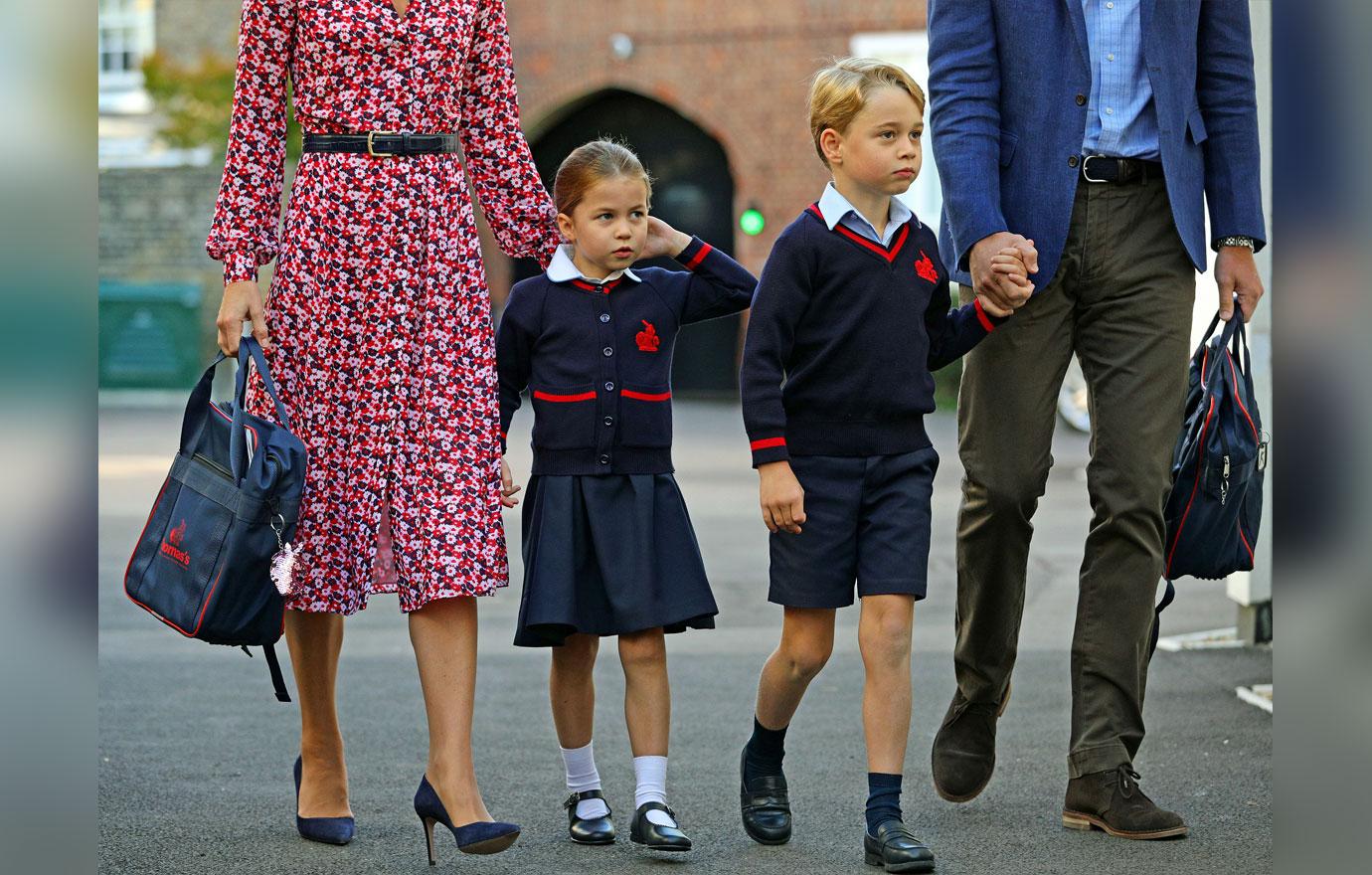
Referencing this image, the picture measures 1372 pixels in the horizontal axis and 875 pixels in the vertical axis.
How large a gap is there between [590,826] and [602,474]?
0.81 meters

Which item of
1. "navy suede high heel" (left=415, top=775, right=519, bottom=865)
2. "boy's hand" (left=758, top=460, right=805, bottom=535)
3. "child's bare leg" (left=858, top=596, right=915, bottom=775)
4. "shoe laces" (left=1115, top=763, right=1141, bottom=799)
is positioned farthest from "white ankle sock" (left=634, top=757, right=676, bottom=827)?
"shoe laces" (left=1115, top=763, right=1141, bottom=799)

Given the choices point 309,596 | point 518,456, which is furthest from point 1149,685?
point 518,456

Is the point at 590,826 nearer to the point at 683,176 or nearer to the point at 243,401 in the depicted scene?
the point at 243,401

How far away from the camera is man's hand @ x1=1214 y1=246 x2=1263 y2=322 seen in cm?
423

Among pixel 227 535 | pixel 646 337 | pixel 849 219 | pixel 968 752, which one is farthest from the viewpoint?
pixel 968 752

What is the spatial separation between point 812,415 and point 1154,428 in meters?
0.78

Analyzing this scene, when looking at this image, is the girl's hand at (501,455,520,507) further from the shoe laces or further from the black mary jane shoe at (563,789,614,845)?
the shoe laces

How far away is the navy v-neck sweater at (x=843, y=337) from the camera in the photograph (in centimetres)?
402

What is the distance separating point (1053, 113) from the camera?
13.6 feet

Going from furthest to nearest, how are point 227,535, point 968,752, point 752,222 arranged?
point 752,222 → point 968,752 → point 227,535

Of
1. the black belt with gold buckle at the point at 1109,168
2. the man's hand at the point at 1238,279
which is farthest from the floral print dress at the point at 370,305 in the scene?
the man's hand at the point at 1238,279

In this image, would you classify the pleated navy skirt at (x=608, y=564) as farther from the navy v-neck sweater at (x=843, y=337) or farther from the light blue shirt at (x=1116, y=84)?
the light blue shirt at (x=1116, y=84)

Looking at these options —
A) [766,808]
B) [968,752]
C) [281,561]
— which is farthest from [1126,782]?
[281,561]

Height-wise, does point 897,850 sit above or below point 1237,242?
below
